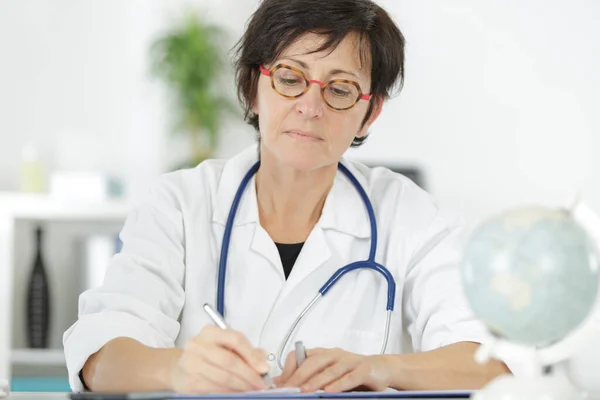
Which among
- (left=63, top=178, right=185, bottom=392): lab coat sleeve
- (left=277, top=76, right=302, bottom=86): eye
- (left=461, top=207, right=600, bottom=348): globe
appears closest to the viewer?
(left=461, top=207, right=600, bottom=348): globe

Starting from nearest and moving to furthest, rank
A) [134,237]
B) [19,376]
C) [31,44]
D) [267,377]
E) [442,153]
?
[267,377] → [134,237] → [19,376] → [31,44] → [442,153]

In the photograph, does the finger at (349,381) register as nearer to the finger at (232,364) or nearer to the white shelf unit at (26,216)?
the finger at (232,364)

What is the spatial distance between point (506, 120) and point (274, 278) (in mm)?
2730

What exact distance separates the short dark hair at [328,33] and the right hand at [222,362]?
0.75 m

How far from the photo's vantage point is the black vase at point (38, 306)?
362 cm

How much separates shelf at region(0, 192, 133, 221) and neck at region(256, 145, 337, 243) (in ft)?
5.96

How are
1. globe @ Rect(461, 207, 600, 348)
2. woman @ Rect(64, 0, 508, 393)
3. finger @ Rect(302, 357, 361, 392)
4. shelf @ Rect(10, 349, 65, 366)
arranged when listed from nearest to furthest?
1. globe @ Rect(461, 207, 600, 348)
2. finger @ Rect(302, 357, 361, 392)
3. woman @ Rect(64, 0, 508, 393)
4. shelf @ Rect(10, 349, 65, 366)

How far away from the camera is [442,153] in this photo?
4.16 m

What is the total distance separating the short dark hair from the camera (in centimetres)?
169

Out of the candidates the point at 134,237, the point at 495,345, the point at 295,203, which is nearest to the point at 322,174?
the point at 295,203

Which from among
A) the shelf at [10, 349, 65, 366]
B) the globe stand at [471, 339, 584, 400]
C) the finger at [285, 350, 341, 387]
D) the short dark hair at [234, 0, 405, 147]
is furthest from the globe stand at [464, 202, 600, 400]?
the shelf at [10, 349, 65, 366]

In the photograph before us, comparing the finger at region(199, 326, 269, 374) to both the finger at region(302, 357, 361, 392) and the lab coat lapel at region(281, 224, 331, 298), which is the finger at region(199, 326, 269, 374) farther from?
the lab coat lapel at region(281, 224, 331, 298)

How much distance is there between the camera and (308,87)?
5.45 feet

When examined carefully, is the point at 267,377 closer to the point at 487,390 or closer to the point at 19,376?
the point at 487,390
